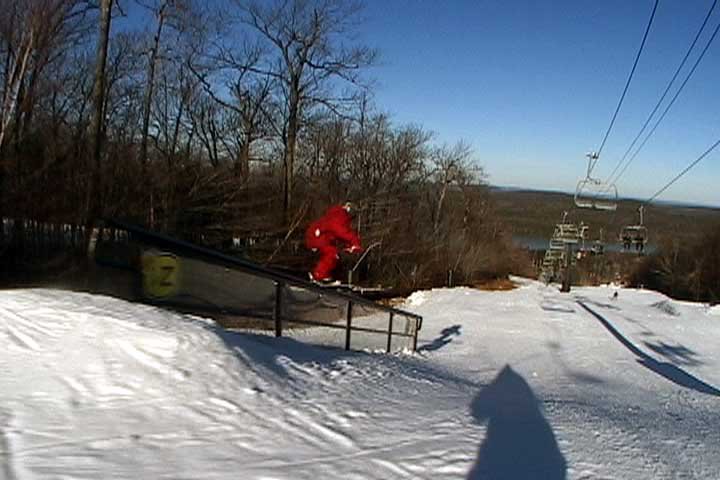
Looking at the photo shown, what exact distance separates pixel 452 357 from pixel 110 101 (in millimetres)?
17501

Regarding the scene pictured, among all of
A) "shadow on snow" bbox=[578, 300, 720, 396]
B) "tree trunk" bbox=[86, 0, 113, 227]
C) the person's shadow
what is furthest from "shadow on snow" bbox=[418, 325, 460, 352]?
"tree trunk" bbox=[86, 0, 113, 227]

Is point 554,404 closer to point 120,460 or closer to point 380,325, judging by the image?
point 120,460

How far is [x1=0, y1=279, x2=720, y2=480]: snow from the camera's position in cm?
241

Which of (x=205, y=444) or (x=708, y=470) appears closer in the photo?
(x=205, y=444)

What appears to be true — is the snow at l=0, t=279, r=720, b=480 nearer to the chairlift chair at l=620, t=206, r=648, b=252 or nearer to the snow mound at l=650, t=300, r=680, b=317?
the snow mound at l=650, t=300, r=680, b=317

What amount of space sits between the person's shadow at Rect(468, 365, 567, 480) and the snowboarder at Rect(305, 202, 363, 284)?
442cm

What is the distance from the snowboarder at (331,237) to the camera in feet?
27.1

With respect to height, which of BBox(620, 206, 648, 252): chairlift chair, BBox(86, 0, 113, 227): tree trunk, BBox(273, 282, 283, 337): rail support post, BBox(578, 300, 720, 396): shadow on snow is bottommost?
BBox(578, 300, 720, 396): shadow on snow

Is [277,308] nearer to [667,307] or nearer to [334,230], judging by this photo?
[334,230]

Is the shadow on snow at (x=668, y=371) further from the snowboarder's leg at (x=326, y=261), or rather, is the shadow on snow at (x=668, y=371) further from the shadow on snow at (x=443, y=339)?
the snowboarder's leg at (x=326, y=261)

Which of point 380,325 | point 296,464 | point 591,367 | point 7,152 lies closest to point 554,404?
point 296,464

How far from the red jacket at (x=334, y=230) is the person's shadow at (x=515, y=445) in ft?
14.4

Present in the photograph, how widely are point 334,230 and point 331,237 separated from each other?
0.19m

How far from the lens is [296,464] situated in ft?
8.07
